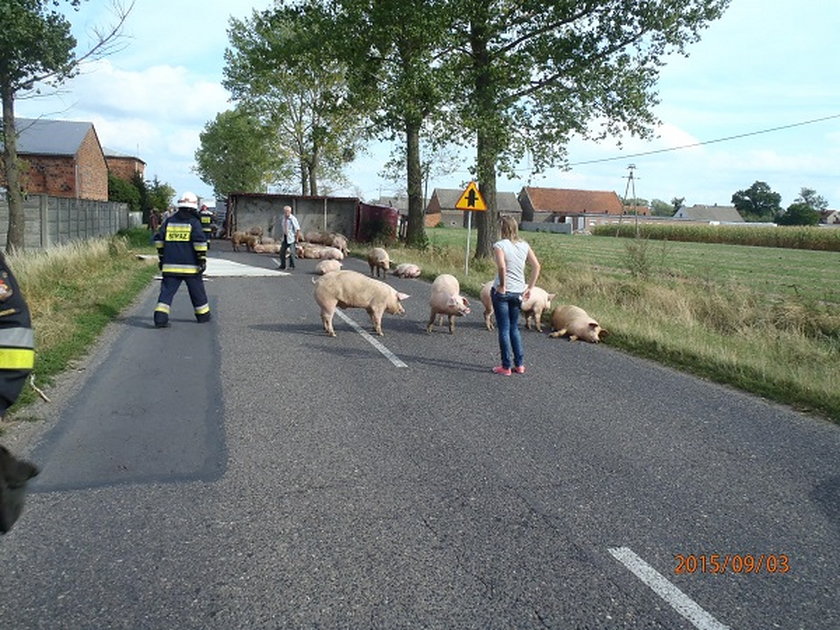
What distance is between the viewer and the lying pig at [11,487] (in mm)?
2926

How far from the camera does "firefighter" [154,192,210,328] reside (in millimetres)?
11086

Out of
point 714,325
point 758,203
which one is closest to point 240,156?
point 714,325

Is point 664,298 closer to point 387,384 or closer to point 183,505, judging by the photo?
point 387,384

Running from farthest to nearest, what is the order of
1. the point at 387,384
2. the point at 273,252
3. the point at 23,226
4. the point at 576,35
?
the point at 273,252, the point at 576,35, the point at 23,226, the point at 387,384

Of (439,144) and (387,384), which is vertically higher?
(439,144)

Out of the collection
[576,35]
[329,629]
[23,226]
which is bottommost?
[329,629]

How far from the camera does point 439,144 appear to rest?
2395cm

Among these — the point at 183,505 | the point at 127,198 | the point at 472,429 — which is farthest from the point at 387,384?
the point at 127,198

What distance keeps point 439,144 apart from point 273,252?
383 inches

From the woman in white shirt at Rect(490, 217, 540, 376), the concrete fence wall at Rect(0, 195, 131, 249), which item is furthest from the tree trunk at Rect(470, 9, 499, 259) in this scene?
the concrete fence wall at Rect(0, 195, 131, 249)

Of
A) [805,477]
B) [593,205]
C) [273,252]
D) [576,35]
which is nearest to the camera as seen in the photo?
[805,477]

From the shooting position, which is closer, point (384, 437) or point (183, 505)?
point (183, 505)

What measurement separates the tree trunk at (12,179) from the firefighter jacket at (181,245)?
10.5 meters
